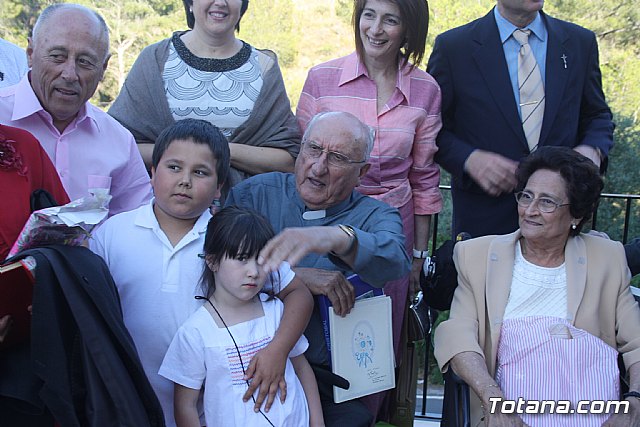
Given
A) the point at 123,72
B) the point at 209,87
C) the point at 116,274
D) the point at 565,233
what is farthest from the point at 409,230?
the point at 123,72

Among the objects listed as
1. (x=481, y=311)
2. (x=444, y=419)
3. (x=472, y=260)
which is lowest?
(x=444, y=419)

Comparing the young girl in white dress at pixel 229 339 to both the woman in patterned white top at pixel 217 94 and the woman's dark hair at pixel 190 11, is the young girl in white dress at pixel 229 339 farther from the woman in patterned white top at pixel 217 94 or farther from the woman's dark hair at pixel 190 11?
the woman's dark hair at pixel 190 11

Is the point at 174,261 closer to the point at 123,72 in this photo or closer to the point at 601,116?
the point at 601,116

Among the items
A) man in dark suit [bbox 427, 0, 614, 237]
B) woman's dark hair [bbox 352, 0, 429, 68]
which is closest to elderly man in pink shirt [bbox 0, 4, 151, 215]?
woman's dark hair [bbox 352, 0, 429, 68]

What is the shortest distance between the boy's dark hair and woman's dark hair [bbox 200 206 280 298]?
0.72 ft

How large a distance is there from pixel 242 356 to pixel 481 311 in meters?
1.02

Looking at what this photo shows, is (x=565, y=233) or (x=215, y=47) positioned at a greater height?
(x=215, y=47)

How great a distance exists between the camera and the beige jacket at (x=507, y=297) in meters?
2.69

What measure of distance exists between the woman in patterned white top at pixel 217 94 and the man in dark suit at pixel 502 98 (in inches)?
30.2

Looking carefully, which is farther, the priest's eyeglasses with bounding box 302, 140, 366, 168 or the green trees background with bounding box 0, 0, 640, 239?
the green trees background with bounding box 0, 0, 640, 239

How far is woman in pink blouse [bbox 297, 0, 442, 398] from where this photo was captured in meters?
3.07

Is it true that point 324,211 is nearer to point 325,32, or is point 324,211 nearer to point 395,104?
point 395,104

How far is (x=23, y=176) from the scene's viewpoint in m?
2.11

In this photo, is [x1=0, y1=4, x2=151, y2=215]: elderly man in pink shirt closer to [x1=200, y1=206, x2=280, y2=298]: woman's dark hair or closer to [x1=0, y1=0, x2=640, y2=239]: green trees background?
[x1=200, y1=206, x2=280, y2=298]: woman's dark hair
